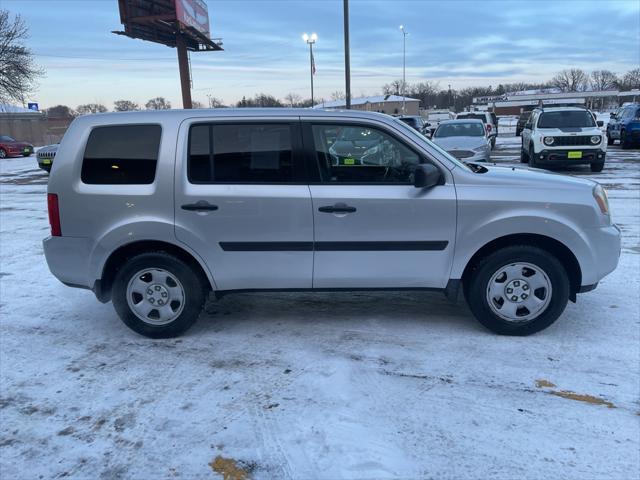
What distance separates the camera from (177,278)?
4.12m

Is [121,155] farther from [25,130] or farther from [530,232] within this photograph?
[25,130]

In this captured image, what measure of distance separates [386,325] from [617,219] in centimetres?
583

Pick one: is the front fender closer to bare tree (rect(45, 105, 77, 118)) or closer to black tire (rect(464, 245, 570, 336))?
black tire (rect(464, 245, 570, 336))

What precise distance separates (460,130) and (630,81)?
5295 inches

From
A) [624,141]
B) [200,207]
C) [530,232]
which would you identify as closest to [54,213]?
[200,207]

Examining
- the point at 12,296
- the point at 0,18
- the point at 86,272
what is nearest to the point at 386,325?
the point at 86,272

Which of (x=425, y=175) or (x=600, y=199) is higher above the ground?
(x=425, y=175)

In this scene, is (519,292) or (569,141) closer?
(519,292)

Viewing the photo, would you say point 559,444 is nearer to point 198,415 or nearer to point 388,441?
point 388,441

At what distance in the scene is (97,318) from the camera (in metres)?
4.82

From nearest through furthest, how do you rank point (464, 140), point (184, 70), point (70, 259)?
1. point (70, 259)
2. point (464, 140)
3. point (184, 70)

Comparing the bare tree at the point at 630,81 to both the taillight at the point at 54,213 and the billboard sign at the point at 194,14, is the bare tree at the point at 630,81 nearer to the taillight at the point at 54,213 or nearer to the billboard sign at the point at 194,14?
the billboard sign at the point at 194,14

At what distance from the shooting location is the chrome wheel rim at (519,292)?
159 inches

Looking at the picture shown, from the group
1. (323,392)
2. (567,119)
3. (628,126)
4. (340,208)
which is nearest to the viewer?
(323,392)
